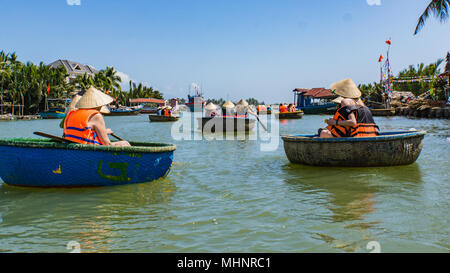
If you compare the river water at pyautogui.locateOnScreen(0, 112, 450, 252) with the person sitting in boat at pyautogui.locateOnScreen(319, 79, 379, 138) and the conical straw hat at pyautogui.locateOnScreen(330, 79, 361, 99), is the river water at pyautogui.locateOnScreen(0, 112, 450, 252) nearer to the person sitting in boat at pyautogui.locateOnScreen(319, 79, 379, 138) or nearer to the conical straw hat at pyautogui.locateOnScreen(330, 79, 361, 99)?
the person sitting in boat at pyautogui.locateOnScreen(319, 79, 379, 138)

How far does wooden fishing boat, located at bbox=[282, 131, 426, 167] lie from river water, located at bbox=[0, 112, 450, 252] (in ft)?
0.77

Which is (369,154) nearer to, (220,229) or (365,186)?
(365,186)

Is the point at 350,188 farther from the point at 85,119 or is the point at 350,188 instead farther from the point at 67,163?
the point at 67,163

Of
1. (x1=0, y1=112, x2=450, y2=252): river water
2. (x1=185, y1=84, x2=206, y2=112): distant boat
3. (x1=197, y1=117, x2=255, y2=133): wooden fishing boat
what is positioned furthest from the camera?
(x1=185, y1=84, x2=206, y2=112): distant boat

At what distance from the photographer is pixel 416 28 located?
78.8 feet

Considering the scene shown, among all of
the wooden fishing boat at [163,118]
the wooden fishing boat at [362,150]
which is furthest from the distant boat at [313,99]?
the wooden fishing boat at [362,150]

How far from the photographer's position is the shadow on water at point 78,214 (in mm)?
4205

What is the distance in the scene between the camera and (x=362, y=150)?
823 centimetres

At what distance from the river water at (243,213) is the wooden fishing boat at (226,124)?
496 inches

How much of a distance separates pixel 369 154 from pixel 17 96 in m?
56.1

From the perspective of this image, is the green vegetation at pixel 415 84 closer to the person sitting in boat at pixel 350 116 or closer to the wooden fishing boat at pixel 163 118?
the wooden fishing boat at pixel 163 118

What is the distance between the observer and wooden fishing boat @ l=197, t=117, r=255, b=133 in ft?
68.8

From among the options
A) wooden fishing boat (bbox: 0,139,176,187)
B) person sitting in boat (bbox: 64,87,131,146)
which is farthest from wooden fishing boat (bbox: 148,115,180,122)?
person sitting in boat (bbox: 64,87,131,146)
